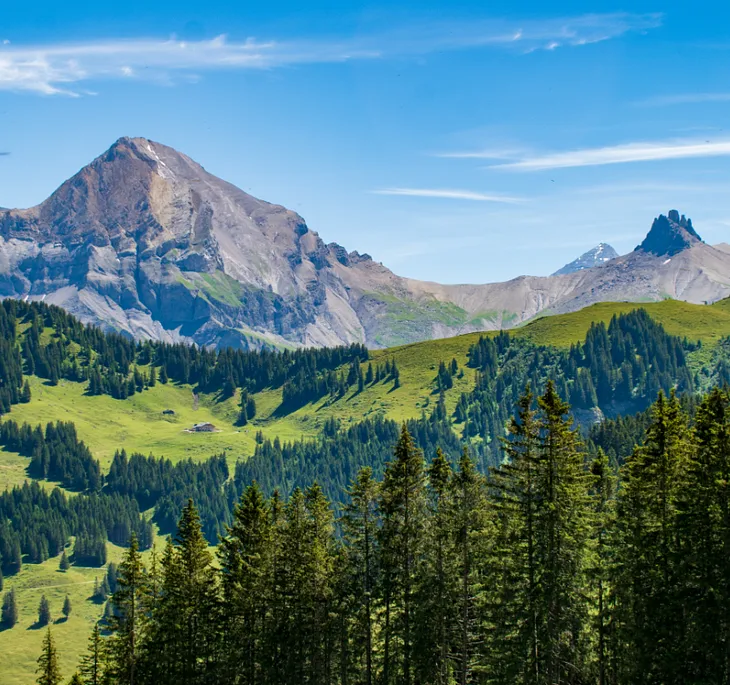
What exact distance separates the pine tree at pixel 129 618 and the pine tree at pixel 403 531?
17.5m

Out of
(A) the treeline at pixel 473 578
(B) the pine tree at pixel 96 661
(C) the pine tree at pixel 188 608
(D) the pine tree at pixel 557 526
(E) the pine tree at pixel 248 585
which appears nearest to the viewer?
(A) the treeline at pixel 473 578

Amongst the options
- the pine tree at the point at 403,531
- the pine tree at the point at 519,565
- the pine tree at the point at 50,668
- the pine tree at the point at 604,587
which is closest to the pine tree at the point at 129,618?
the pine tree at the point at 50,668

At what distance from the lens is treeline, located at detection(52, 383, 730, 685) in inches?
1666

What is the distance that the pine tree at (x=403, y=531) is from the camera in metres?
52.9

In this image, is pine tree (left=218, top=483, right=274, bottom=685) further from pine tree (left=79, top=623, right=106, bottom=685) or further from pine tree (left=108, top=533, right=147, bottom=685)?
pine tree (left=79, top=623, right=106, bottom=685)

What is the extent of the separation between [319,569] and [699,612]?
81.2 ft

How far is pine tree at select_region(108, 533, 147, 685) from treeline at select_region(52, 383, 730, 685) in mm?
155

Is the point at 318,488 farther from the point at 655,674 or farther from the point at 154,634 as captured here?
the point at 655,674

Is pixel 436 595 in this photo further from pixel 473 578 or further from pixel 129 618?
pixel 129 618

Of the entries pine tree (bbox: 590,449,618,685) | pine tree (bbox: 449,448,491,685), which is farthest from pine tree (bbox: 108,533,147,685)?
pine tree (bbox: 590,449,618,685)

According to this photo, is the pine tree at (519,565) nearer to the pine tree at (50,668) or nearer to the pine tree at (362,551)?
the pine tree at (362,551)

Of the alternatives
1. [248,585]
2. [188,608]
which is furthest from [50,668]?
[248,585]

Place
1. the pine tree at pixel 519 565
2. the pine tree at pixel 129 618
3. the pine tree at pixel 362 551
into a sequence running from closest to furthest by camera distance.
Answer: the pine tree at pixel 519 565
the pine tree at pixel 362 551
the pine tree at pixel 129 618

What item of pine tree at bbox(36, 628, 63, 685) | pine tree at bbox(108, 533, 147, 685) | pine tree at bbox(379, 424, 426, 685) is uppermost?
pine tree at bbox(379, 424, 426, 685)
